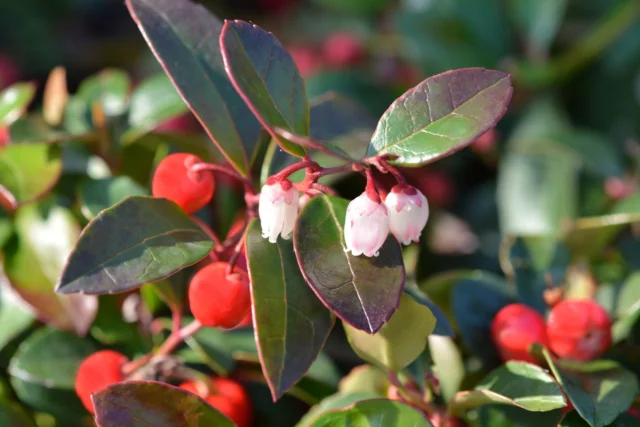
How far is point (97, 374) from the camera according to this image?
75 cm

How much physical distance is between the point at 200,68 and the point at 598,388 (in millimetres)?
544

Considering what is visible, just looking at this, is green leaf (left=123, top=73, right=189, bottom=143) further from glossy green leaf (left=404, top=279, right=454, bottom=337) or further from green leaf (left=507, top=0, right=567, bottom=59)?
green leaf (left=507, top=0, right=567, bottom=59)

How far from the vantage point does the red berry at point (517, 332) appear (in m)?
0.75

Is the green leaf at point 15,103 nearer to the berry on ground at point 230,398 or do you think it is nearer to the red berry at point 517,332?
the berry on ground at point 230,398

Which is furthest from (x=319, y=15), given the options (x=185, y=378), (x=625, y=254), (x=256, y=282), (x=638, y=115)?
(x=256, y=282)

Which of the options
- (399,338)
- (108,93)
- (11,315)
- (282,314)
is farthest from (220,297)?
(108,93)

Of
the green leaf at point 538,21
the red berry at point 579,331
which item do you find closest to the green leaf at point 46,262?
the red berry at point 579,331

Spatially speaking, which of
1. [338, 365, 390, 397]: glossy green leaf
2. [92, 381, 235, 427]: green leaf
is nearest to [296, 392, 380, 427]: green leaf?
[338, 365, 390, 397]: glossy green leaf

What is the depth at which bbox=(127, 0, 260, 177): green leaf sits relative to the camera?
2.24 feet

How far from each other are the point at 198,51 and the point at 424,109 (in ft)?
0.89

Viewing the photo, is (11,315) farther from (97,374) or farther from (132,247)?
(132,247)

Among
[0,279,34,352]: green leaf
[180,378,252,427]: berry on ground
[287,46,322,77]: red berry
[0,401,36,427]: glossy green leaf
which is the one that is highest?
[287,46,322,77]: red berry

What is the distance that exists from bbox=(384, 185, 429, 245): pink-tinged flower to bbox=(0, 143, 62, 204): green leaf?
46cm

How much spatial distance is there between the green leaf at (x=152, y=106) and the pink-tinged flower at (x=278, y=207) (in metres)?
0.38
